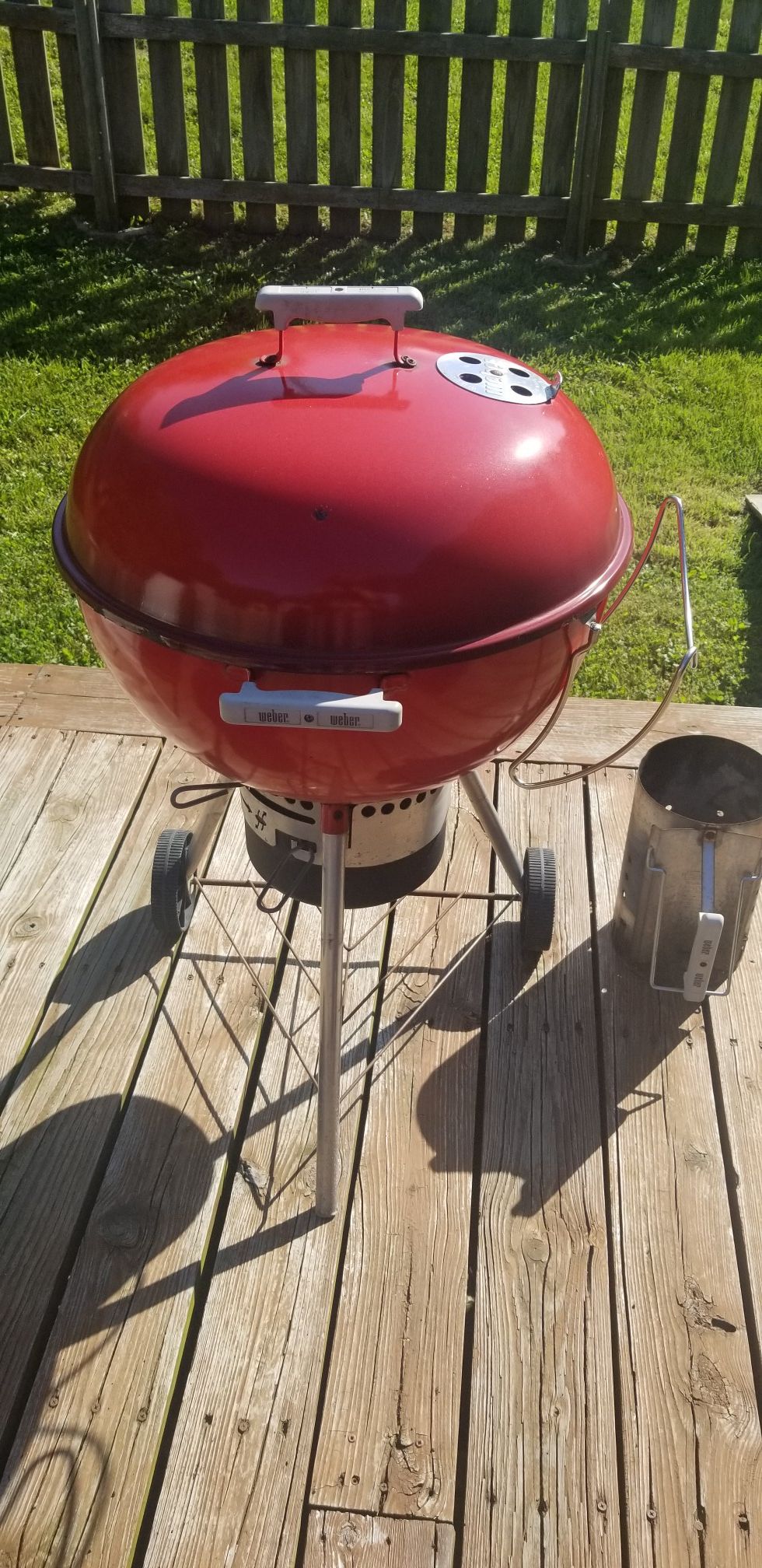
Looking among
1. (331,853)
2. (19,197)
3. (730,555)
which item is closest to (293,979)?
(331,853)

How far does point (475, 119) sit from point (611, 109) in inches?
20.3

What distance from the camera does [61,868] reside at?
2164 mm

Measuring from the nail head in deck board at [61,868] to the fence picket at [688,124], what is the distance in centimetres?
356

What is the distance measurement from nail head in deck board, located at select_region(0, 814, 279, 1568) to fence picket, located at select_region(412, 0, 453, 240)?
147 inches

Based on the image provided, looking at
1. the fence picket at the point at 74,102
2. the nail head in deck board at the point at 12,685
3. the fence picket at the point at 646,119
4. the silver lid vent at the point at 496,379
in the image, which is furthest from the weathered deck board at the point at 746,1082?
the fence picket at the point at 74,102

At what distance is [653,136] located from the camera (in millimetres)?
4594

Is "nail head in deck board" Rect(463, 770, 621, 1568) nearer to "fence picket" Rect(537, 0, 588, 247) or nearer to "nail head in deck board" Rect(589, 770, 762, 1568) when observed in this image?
"nail head in deck board" Rect(589, 770, 762, 1568)

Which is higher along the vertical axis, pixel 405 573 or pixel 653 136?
pixel 405 573

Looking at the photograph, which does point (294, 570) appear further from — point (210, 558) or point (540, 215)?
point (540, 215)

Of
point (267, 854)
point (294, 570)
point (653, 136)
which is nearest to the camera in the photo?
point (294, 570)

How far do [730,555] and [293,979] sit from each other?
2077mm

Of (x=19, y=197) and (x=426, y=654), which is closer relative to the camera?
(x=426, y=654)

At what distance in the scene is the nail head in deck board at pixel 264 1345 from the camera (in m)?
1.34

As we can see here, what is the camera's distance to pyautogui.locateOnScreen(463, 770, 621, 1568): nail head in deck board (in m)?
1.36
